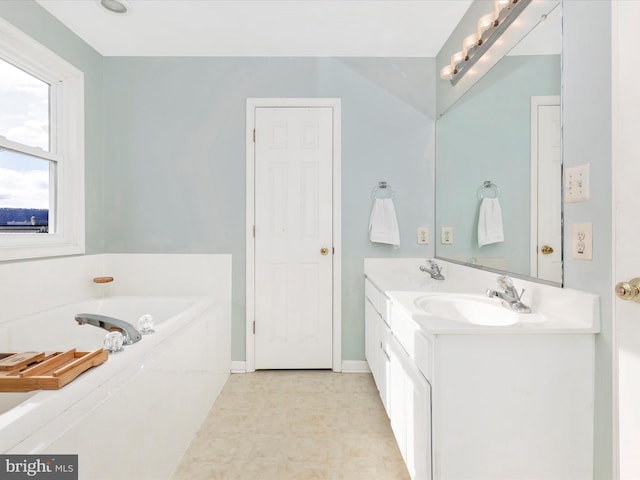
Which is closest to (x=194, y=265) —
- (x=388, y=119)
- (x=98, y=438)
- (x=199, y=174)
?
(x=199, y=174)

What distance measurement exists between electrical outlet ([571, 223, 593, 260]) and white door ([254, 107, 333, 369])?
1567mm

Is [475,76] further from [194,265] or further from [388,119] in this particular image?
[194,265]

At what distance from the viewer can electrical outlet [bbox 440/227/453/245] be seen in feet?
7.29

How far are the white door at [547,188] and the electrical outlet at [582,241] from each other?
63 mm

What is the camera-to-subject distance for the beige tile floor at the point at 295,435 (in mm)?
1489

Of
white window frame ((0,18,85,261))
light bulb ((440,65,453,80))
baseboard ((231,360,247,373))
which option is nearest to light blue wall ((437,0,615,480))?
light bulb ((440,65,453,80))

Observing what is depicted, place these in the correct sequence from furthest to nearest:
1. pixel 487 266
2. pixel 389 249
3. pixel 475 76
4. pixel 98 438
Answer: pixel 389 249
pixel 475 76
pixel 487 266
pixel 98 438

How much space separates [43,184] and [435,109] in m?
2.76

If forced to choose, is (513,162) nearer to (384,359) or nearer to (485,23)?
(485,23)

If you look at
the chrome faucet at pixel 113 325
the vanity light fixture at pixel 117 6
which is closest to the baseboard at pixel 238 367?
the chrome faucet at pixel 113 325

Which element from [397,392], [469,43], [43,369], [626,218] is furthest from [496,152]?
[43,369]

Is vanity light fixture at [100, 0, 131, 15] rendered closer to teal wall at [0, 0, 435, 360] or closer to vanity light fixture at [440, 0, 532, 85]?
teal wall at [0, 0, 435, 360]

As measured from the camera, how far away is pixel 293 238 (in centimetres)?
247

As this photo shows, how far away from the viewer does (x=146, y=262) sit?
8.09 ft
